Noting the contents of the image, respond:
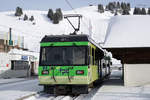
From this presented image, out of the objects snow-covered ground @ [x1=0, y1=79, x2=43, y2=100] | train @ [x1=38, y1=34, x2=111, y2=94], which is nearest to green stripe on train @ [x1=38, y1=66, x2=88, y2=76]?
train @ [x1=38, y1=34, x2=111, y2=94]

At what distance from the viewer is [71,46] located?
14.4 meters

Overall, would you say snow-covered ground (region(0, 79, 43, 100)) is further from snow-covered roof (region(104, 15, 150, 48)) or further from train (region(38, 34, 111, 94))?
snow-covered roof (region(104, 15, 150, 48))

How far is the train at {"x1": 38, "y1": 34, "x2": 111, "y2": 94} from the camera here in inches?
552

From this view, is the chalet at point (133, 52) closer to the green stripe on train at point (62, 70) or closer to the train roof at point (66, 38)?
the train roof at point (66, 38)

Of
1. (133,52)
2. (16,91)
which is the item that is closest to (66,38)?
(16,91)

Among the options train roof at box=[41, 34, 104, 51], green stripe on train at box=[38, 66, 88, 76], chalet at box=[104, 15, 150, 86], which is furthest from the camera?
chalet at box=[104, 15, 150, 86]

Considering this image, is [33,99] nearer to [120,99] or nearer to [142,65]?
[120,99]

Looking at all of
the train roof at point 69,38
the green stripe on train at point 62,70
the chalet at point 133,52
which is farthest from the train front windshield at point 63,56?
the chalet at point 133,52

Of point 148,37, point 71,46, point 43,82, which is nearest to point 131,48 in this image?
point 148,37


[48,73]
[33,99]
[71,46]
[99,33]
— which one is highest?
[99,33]

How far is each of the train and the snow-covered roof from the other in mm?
3985

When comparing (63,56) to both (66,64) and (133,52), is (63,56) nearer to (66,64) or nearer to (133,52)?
(66,64)

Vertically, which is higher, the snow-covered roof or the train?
the snow-covered roof

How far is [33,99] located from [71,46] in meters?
3.02
